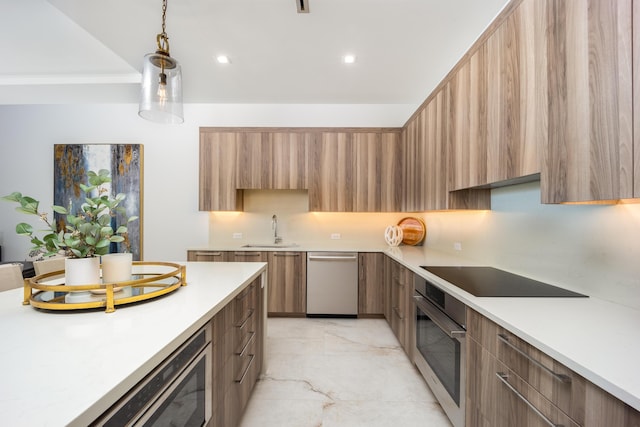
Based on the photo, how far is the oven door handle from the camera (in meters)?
1.44

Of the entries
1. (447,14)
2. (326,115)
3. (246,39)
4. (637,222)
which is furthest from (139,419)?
(326,115)

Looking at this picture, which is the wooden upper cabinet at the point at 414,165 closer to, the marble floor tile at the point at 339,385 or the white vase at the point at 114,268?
the marble floor tile at the point at 339,385

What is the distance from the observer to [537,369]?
935 millimetres

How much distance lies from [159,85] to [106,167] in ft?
10.2

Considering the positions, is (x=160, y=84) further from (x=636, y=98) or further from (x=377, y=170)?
(x=377, y=170)

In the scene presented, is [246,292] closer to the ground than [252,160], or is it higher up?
closer to the ground

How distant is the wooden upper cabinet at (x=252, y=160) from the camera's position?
143 inches

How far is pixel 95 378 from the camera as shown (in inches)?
23.9

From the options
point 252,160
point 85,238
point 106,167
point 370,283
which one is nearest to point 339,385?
point 370,283

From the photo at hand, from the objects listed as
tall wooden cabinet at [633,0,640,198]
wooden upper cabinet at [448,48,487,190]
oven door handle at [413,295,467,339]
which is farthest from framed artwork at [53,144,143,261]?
tall wooden cabinet at [633,0,640,198]

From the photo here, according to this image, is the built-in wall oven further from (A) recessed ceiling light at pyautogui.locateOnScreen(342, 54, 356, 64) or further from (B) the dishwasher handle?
(A) recessed ceiling light at pyautogui.locateOnScreen(342, 54, 356, 64)

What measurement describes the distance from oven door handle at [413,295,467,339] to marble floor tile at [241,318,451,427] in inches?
25.6

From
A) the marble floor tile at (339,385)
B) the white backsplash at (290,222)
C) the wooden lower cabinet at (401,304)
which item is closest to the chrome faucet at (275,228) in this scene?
the white backsplash at (290,222)

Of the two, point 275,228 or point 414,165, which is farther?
point 275,228
